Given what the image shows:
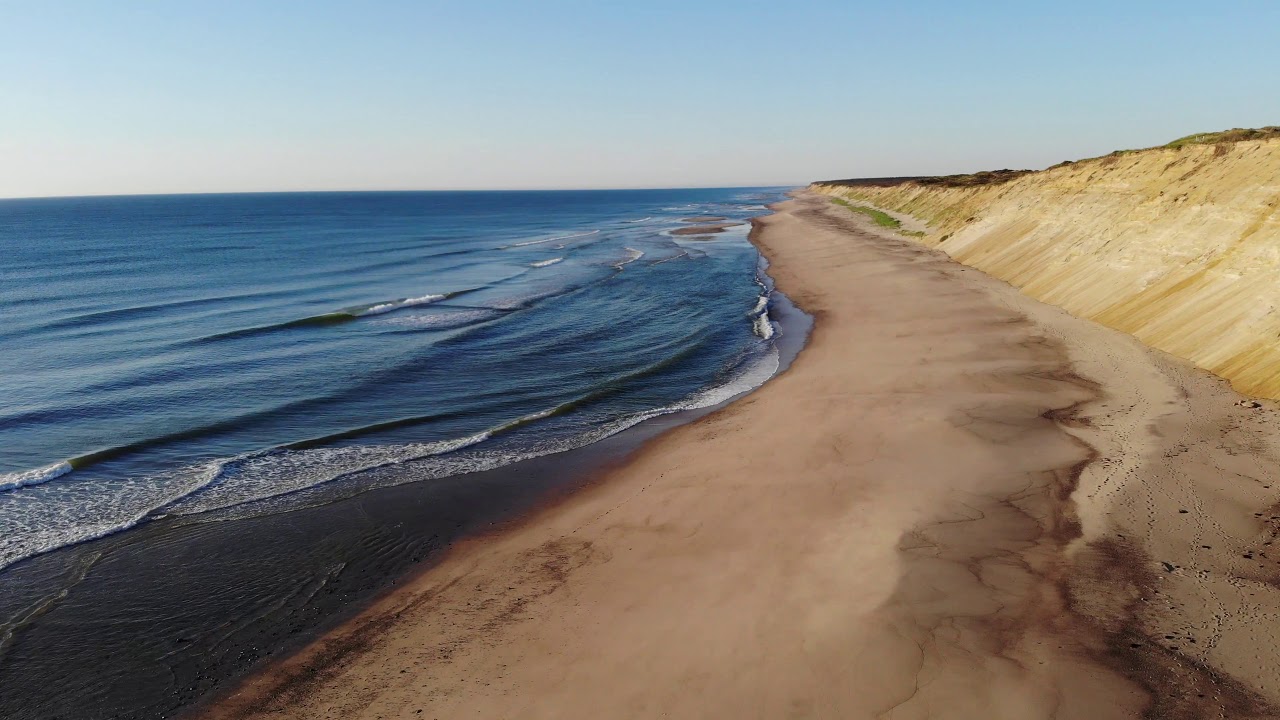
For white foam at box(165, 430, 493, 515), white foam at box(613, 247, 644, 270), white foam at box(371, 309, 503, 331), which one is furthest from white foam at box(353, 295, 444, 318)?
white foam at box(165, 430, 493, 515)

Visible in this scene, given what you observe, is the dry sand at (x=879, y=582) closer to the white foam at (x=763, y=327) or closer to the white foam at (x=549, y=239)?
the white foam at (x=763, y=327)

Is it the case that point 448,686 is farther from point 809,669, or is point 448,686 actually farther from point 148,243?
point 148,243

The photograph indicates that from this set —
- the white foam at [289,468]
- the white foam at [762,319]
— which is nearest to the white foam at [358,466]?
the white foam at [289,468]

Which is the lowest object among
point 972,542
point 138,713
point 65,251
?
point 138,713

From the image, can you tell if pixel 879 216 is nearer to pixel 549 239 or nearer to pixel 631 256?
pixel 631 256

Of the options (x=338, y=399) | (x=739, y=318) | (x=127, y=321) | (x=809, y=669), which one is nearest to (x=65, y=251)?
(x=127, y=321)
